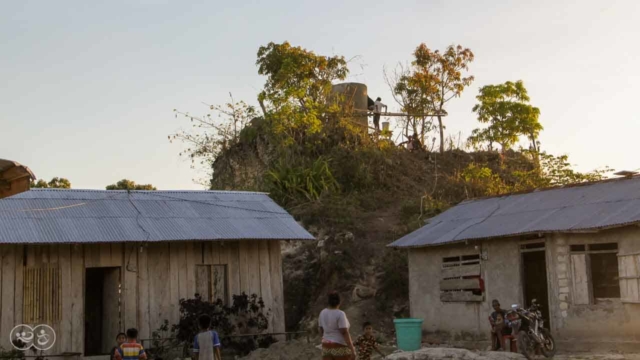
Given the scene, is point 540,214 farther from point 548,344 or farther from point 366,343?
point 366,343

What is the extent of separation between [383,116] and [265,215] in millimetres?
14821

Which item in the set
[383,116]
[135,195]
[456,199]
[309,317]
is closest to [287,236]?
[135,195]

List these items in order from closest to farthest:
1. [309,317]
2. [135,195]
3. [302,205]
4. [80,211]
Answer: [80,211], [135,195], [309,317], [302,205]

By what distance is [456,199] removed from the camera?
28500 mm

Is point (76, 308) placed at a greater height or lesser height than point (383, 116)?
lesser

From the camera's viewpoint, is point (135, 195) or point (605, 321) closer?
point (605, 321)

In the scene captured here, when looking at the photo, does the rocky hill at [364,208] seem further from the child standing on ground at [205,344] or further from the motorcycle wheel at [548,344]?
the child standing on ground at [205,344]

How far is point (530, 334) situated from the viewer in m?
14.5

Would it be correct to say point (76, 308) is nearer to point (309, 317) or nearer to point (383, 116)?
point (309, 317)

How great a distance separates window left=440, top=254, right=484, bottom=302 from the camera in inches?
714

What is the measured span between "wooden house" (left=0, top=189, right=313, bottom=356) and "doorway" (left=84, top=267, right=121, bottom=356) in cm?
3

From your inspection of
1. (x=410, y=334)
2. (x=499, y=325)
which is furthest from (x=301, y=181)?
(x=499, y=325)

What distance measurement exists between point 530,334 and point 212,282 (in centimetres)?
713

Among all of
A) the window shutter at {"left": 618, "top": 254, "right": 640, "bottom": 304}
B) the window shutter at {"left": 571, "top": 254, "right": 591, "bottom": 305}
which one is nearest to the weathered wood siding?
the window shutter at {"left": 571, "top": 254, "right": 591, "bottom": 305}
